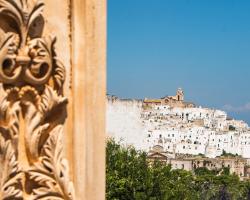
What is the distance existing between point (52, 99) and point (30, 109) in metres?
0.07

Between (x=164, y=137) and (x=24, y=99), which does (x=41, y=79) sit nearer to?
(x=24, y=99)

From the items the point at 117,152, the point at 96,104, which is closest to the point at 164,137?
the point at 117,152

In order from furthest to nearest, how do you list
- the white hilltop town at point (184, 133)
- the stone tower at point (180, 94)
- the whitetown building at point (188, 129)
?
the stone tower at point (180, 94) < the whitetown building at point (188, 129) < the white hilltop town at point (184, 133)

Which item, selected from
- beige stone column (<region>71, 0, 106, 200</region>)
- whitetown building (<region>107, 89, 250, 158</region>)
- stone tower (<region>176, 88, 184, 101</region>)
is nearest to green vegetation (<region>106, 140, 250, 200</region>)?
beige stone column (<region>71, 0, 106, 200</region>)

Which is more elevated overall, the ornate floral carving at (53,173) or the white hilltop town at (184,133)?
the white hilltop town at (184,133)

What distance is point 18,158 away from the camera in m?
1.74

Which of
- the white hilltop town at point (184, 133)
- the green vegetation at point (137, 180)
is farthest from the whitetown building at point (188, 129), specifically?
the green vegetation at point (137, 180)

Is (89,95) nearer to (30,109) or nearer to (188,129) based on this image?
(30,109)

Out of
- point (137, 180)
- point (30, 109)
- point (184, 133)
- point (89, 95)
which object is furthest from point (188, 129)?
point (30, 109)

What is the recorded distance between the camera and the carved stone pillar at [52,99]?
1.71 m

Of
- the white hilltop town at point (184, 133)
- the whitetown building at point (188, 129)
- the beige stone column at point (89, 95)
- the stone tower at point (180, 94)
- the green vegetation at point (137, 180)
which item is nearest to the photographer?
the beige stone column at point (89, 95)

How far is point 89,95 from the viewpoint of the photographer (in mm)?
1913

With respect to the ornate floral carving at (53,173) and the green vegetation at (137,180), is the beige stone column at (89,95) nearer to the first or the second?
the ornate floral carving at (53,173)

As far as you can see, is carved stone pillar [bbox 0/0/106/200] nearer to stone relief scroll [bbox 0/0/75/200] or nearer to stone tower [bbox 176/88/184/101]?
stone relief scroll [bbox 0/0/75/200]
